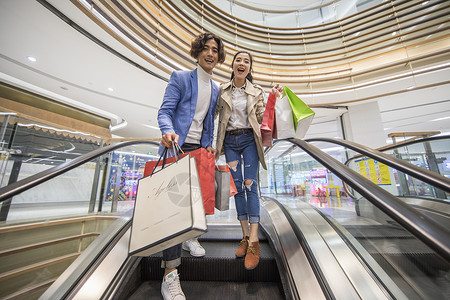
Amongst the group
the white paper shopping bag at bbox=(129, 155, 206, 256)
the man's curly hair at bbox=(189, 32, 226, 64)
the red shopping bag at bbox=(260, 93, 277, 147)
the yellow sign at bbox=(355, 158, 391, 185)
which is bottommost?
the white paper shopping bag at bbox=(129, 155, 206, 256)

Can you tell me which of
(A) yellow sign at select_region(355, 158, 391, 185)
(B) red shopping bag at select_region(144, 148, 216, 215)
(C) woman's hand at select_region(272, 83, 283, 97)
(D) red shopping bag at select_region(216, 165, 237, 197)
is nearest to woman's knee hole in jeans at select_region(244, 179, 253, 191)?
(D) red shopping bag at select_region(216, 165, 237, 197)

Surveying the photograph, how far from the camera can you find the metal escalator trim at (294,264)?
3.74 feet

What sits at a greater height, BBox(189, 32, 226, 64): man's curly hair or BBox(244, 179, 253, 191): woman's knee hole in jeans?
BBox(189, 32, 226, 64): man's curly hair

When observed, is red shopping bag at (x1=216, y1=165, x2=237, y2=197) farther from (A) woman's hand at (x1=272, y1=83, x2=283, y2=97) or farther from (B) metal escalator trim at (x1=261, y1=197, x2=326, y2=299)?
(A) woman's hand at (x1=272, y1=83, x2=283, y2=97)

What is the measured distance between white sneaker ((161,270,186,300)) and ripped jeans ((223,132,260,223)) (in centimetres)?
65

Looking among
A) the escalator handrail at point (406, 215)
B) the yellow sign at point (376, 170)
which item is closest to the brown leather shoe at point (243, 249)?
the escalator handrail at point (406, 215)

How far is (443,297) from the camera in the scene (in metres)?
1.04

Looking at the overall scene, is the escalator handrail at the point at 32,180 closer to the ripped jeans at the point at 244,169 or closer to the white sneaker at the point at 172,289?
the white sneaker at the point at 172,289

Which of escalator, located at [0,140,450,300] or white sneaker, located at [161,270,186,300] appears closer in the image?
escalator, located at [0,140,450,300]

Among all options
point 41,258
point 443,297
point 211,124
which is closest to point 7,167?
point 41,258

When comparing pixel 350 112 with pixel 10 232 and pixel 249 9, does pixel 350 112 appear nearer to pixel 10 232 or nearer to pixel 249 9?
pixel 249 9

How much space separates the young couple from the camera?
1.43 metres

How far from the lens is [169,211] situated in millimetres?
819

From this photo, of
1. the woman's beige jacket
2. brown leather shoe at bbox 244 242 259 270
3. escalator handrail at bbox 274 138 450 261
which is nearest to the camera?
escalator handrail at bbox 274 138 450 261
